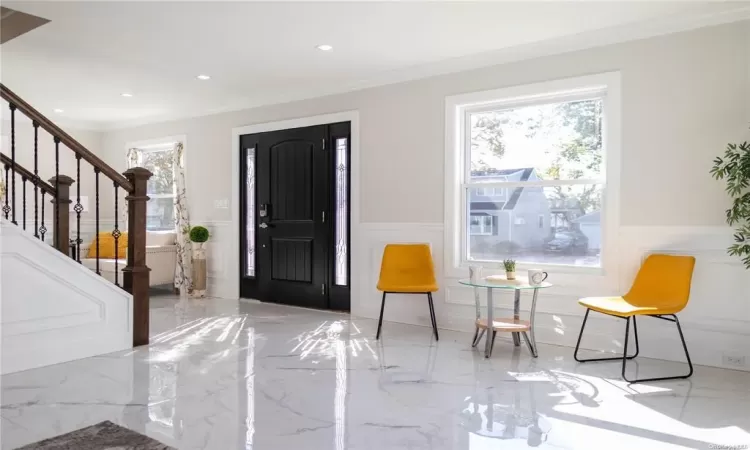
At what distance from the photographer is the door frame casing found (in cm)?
548

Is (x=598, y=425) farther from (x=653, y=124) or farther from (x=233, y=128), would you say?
(x=233, y=128)

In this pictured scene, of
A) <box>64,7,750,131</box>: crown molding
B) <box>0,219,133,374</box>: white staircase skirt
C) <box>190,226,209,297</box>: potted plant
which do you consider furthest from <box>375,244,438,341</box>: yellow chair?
<box>190,226,209,297</box>: potted plant

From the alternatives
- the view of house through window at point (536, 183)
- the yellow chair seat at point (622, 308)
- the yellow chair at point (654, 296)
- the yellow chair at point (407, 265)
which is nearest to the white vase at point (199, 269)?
the yellow chair at point (407, 265)

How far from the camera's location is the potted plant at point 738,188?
332 cm

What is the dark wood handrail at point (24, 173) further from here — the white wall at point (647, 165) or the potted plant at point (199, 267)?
the white wall at point (647, 165)

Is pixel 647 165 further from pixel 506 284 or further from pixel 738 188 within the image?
pixel 506 284

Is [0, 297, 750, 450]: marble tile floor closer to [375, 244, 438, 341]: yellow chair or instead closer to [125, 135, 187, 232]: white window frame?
[375, 244, 438, 341]: yellow chair

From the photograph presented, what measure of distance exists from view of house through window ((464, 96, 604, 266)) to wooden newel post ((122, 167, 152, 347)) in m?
2.72

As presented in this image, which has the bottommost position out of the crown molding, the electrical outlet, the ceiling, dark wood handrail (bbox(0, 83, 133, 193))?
the electrical outlet

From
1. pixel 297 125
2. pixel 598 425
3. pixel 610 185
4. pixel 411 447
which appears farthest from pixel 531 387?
pixel 297 125

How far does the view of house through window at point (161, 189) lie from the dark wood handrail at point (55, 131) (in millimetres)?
3359

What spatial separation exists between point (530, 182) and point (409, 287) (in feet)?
4.43

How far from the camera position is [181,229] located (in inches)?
273

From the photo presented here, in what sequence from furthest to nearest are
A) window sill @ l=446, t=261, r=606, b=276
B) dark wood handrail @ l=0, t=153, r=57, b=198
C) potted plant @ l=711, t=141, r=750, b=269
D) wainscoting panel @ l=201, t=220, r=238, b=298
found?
1. wainscoting panel @ l=201, t=220, r=238, b=298
2. window sill @ l=446, t=261, r=606, b=276
3. dark wood handrail @ l=0, t=153, r=57, b=198
4. potted plant @ l=711, t=141, r=750, b=269
